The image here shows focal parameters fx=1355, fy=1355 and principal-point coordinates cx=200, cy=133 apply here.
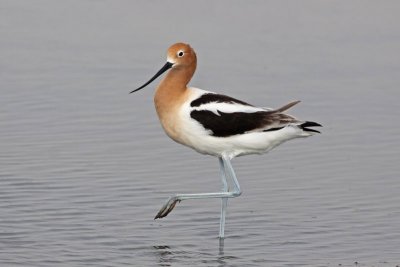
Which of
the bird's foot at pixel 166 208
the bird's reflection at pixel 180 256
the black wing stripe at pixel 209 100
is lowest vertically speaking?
the bird's reflection at pixel 180 256

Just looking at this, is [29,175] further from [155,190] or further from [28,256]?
[28,256]

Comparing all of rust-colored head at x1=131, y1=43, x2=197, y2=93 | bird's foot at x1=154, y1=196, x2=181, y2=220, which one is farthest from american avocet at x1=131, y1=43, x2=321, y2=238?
rust-colored head at x1=131, y1=43, x2=197, y2=93

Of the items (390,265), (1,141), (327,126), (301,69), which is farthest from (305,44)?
(390,265)

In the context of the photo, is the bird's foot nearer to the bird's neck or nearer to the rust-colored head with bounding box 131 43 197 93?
the bird's neck

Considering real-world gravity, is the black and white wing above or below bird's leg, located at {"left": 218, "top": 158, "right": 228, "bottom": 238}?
above

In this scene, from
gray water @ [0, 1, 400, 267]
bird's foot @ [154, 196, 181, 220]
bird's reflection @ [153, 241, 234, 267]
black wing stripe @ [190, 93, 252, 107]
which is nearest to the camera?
bird's reflection @ [153, 241, 234, 267]

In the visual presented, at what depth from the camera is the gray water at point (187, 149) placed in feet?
30.9

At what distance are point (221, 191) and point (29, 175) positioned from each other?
5.33 feet

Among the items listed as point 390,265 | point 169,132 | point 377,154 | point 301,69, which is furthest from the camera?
point 301,69

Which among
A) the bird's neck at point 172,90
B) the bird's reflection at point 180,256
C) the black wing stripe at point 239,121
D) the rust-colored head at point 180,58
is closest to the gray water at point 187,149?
the bird's reflection at point 180,256

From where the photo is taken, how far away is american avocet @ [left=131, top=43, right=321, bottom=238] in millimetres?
9719

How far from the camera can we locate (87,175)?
10.9 metres

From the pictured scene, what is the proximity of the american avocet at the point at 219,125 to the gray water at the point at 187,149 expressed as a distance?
0.48 metres

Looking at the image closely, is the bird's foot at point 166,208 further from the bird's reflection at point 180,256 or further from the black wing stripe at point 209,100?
the black wing stripe at point 209,100
